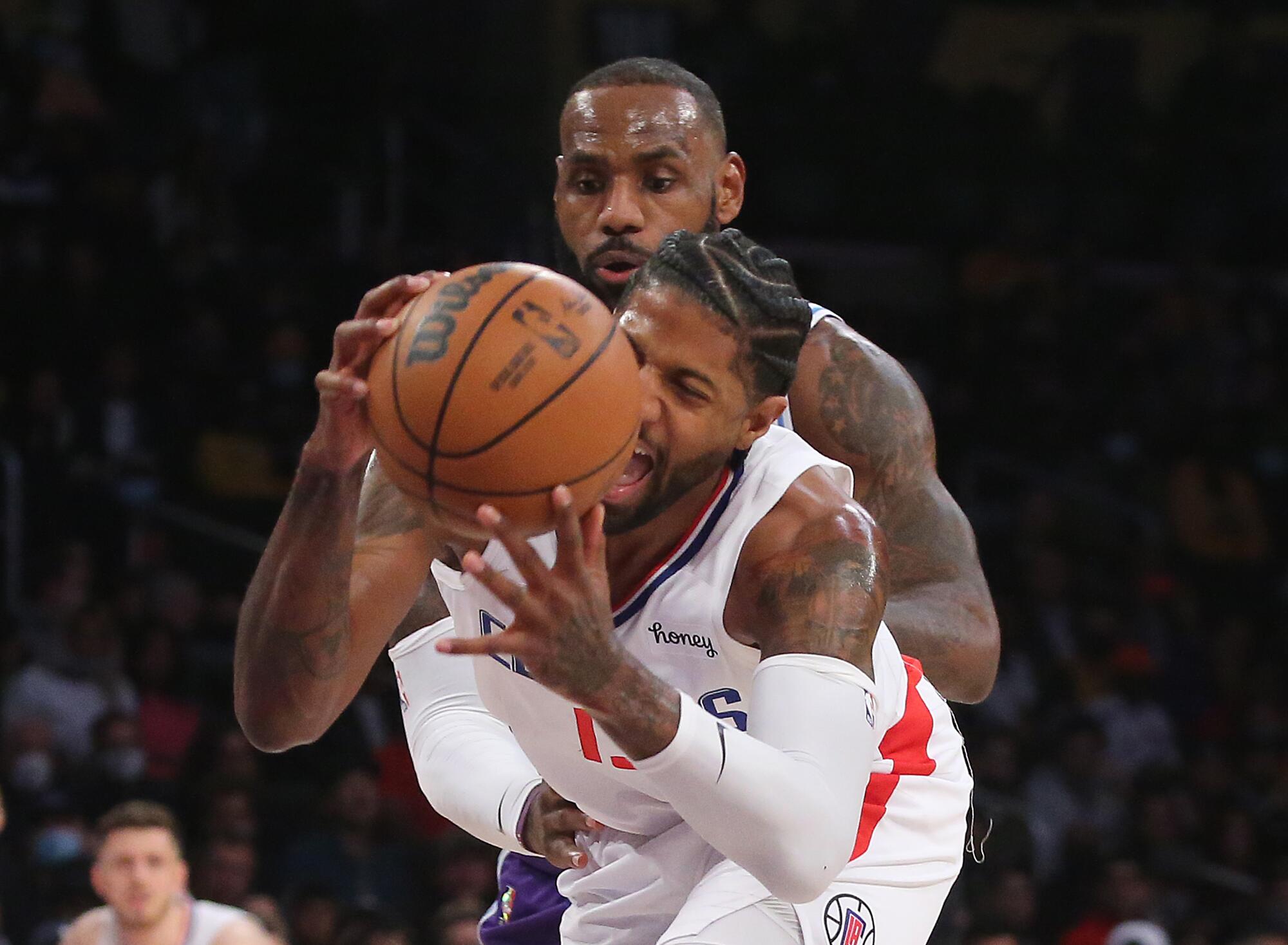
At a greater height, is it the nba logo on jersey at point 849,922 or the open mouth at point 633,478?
the open mouth at point 633,478

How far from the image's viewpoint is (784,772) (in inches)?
104

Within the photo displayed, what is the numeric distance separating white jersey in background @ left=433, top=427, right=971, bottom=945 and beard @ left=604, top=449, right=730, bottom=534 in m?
0.09

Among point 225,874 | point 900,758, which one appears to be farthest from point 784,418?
point 225,874

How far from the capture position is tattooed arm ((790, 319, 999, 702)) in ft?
12.7

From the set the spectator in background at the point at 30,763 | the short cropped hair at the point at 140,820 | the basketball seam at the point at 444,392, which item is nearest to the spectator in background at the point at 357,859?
the spectator in background at the point at 30,763

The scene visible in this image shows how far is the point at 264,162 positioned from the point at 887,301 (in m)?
3.95

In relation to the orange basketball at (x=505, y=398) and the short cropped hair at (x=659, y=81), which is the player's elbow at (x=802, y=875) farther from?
the short cropped hair at (x=659, y=81)

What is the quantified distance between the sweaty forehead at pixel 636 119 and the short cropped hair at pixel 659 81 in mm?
12

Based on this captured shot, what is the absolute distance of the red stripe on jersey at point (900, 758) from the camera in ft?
10.7

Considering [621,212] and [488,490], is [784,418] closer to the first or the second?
[621,212]

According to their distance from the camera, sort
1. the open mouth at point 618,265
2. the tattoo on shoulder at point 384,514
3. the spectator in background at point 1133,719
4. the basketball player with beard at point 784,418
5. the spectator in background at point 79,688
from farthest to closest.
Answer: the spectator in background at point 1133,719 < the spectator in background at point 79,688 < the open mouth at point 618,265 < the basketball player with beard at point 784,418 < the tattoo on shoulder at point 384,514

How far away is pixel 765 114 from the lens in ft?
42.5

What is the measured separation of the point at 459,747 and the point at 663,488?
1130mm

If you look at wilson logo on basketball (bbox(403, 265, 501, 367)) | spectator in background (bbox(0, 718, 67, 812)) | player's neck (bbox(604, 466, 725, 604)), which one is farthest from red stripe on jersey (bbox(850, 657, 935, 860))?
spectator in background (bbox(0, 718, 67, 812))
